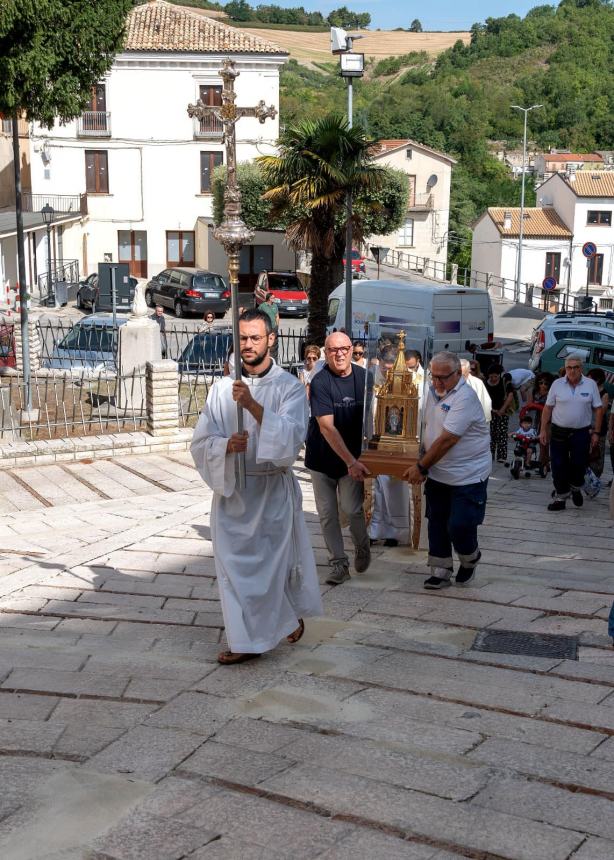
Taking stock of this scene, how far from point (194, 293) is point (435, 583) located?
80.4ft

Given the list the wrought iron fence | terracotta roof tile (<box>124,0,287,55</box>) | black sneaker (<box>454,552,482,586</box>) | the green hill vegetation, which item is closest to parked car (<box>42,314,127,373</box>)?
the wrought iron fence

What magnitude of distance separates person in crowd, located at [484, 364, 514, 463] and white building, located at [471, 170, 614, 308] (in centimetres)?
3987

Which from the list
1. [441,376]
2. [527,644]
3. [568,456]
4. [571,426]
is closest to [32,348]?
[568,456]

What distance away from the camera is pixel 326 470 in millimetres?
6848

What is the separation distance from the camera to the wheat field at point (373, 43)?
151 metres

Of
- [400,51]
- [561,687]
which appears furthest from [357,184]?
[400,51]

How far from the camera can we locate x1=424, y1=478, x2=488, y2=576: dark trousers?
673cm

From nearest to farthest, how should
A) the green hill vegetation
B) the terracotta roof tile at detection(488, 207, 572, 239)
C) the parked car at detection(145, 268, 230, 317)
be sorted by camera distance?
1. the parked car at detection(145, 268, 230, 317)
2. the terracotta roof tile at detection(488, 207, 572, 239)
3. the green hill vegetation

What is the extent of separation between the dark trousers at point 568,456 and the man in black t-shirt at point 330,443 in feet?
11.4

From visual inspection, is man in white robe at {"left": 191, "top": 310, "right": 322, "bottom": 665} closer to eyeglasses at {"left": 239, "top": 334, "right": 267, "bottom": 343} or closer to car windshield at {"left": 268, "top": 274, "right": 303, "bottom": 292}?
eyeglasses at {"left": 239, "top": 334, "right": 267, "bottom": 343}

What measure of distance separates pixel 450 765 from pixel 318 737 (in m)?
0.58

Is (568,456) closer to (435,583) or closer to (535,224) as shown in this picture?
(435,583)

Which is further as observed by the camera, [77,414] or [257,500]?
[77,414]

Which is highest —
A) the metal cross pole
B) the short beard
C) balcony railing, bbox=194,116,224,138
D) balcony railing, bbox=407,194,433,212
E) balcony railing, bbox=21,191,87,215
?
balcony railing, bbox=194,116,224,138
